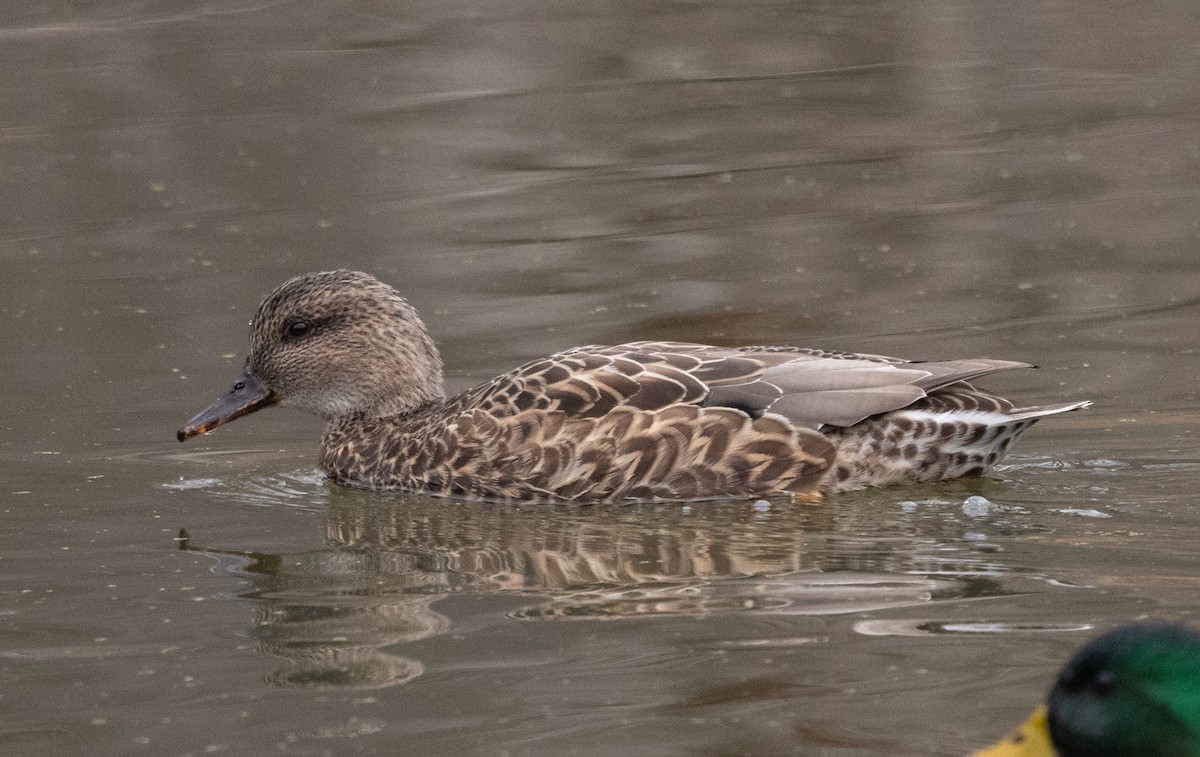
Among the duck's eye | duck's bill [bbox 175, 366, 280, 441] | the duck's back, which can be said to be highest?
the duck's eye

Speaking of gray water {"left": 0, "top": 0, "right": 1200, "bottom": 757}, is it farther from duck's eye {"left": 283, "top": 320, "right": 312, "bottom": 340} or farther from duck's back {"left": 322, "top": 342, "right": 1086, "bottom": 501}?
duck's eye {"left": 283, "top": 320, "right": 312, "bottom": 340}

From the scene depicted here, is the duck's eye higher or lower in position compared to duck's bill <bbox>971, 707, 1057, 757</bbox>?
higher

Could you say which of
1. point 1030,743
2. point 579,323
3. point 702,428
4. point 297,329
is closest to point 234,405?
point 297,329

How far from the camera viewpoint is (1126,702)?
123 inches

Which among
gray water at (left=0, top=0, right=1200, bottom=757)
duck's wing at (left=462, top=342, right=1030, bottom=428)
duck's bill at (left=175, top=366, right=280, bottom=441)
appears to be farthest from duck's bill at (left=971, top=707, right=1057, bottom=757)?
duck's bill at (left=175, top=366, right=280, bottom=441)

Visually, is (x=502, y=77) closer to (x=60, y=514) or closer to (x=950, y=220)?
(x=950, y=220)

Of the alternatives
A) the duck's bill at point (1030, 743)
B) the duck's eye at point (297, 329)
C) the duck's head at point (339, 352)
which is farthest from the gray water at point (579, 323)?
the duck's bill at point (1030, 743)

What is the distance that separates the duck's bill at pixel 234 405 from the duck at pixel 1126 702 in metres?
5.38

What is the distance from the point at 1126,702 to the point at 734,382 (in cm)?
457

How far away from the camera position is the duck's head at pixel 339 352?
8.45 meters

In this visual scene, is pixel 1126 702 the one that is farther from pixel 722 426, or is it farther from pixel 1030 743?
pixel 722 426

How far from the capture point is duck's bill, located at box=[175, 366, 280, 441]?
811 cm

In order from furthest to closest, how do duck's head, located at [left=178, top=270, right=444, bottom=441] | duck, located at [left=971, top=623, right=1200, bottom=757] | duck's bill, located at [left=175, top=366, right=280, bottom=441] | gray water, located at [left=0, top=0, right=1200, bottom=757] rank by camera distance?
duck's head, located at [left=178, top=270, right=444, bottom=441]
duck's bill, located at [left=175, top=366, right=280, bottom=441]
gray water, located at [left=0, top=0, right=1200, bottom=757]
duck, located at [left=971, top=623, right=1200, bottom=757]

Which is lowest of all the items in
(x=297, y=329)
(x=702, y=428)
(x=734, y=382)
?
(x=702, y=428)
